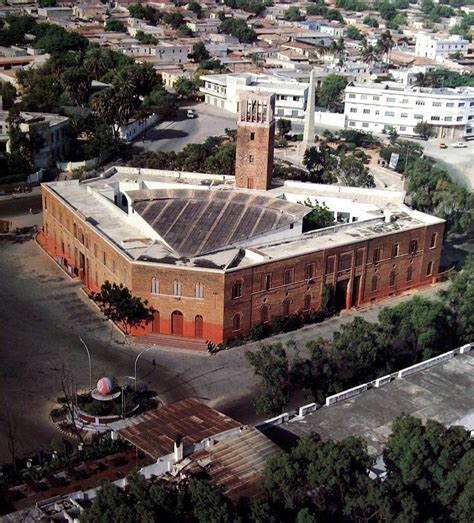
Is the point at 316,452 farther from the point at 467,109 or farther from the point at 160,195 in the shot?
the point at 467,109

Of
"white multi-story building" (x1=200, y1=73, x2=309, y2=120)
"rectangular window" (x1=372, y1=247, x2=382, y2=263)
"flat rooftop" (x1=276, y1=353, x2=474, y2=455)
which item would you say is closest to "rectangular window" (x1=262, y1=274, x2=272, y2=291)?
"rectangular window" (x1=372, y1=247, x2=382, y2=263)

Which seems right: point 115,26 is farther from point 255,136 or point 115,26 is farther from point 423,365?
point 423,365

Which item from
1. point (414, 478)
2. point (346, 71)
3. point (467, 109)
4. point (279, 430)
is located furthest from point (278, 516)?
point (346, 71)

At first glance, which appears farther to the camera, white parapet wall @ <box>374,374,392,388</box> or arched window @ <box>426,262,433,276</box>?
arched window @ <box>426,262,433,276</box>

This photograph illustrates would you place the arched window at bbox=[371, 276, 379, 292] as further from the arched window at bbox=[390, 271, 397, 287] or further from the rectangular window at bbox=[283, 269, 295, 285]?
the rectangular window at bbox=[283, 269, 295, 285]

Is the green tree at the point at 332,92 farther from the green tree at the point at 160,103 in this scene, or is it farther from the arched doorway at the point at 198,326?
the arched doorway at the point at 198,326

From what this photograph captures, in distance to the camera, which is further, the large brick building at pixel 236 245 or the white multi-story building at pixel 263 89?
the white multi-story building at pixel 263 89

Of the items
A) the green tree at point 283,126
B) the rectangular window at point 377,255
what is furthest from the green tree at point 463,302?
the green tree at point 283,126

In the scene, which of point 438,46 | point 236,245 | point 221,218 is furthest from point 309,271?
point 438,46
